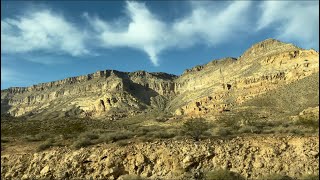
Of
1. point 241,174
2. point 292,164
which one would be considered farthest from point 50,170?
point 292,164

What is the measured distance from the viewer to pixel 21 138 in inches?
1114

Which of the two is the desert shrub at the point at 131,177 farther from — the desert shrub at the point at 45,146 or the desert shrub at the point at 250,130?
the desert shrub at the point at 250,130

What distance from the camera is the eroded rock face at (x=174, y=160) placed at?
20516 millimetres

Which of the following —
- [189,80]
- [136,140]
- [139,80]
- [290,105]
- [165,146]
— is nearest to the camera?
[165,146]

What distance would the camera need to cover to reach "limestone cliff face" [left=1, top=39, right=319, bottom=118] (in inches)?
4065

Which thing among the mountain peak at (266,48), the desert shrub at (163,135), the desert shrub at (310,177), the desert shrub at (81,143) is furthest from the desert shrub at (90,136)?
the mountain peak at (266,48)

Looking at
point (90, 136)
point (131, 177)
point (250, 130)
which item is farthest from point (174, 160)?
point (250, 130)

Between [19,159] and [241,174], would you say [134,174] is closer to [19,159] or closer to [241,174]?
[241,174]

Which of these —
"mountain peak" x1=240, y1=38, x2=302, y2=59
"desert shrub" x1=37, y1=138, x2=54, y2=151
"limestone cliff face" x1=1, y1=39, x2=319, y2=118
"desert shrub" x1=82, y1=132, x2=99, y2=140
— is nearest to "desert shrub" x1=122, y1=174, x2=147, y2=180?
"desert shrub" x1=82, y1=132, x2=99, y2=140

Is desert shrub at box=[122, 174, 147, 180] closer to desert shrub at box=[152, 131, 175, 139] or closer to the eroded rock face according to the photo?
the eroded rock face

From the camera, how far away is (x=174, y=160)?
21.0 m

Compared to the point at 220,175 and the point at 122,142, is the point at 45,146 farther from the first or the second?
the point at 220,175

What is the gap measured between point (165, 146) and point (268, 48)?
11385 centimetres

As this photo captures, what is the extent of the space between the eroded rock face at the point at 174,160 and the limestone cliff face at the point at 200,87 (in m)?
52.9
